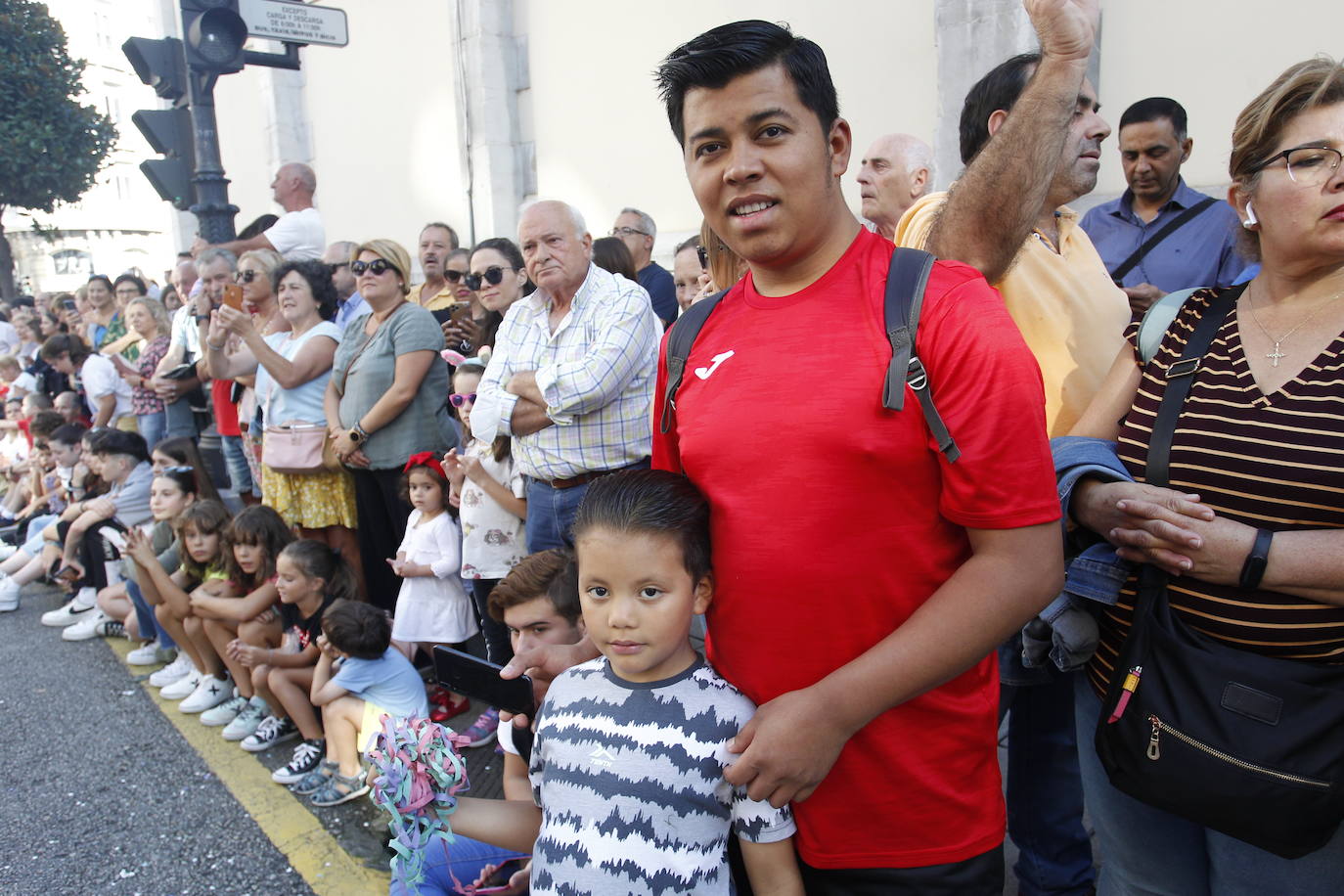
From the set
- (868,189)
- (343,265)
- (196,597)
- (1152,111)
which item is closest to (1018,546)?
(868,189)

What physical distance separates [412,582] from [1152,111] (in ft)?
12.2

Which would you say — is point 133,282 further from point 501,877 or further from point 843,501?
point 843,501

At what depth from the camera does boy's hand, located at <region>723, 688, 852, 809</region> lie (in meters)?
1.28

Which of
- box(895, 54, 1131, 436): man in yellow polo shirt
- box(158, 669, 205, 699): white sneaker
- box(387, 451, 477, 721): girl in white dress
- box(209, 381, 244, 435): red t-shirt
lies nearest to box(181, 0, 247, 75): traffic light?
box(209, 381, 244, 435): red t-shirt

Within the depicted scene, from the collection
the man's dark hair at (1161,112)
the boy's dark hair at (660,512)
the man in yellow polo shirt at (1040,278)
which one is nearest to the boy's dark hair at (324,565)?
the boy's dark hair at (660,512)

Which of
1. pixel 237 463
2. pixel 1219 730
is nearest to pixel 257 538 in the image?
pixel 237 463

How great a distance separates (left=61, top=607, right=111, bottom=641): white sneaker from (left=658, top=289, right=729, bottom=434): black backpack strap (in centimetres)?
541

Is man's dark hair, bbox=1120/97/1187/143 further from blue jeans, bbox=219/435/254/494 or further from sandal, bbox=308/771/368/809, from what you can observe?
blue jeans, bbox=219/435/254/494

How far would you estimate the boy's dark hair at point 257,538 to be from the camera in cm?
433

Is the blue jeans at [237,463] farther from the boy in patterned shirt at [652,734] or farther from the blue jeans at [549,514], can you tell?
the boy in patterned shirt at [652,734]

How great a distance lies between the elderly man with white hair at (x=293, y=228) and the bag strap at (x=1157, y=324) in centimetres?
553

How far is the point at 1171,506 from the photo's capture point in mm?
1476

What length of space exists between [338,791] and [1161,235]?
376cm

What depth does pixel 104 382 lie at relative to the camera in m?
7.61
